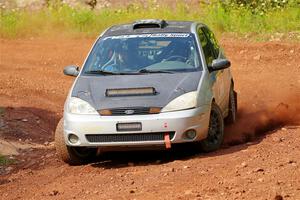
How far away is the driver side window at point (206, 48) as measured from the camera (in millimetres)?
10812

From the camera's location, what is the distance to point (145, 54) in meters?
10.7

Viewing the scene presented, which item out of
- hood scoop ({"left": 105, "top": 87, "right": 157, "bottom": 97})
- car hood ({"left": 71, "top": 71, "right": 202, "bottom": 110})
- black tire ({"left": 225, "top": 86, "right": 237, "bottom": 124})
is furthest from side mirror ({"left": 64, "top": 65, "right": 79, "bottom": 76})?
black tire ({"left": 225, "top": 86, "right": 237, "bottom": 124})

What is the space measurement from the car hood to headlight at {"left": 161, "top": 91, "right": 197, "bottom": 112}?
0.16 feet

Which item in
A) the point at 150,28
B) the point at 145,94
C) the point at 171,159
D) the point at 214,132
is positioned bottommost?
the point at 171,159

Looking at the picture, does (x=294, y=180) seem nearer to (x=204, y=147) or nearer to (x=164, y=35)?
(x=204, y=147)

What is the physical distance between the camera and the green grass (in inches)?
882

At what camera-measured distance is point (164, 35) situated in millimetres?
10906

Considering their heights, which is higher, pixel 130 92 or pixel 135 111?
pixel 130 92

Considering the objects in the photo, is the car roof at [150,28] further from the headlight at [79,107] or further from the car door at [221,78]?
the headlight at [79,107]

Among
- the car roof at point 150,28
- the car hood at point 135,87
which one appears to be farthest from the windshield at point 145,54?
the car hood at point 135,87

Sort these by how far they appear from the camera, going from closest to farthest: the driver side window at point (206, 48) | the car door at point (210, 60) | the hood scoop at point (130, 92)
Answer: the hood scoop at point (130, 92)
the car door at point (210, 60)
the driver side window at point (206, 48)

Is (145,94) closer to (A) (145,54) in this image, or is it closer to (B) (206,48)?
(A) (145,54)

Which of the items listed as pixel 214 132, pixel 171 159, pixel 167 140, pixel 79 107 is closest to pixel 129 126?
pixel 167 140

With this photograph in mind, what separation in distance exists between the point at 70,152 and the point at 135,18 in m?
14.8
